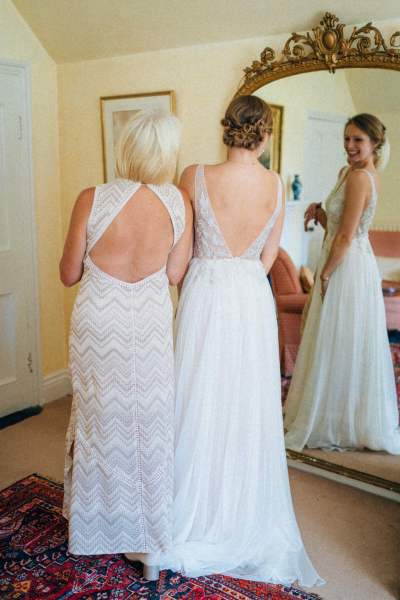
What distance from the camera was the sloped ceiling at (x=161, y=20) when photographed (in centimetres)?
250

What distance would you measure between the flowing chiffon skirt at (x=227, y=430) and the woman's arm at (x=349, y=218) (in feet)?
1.99

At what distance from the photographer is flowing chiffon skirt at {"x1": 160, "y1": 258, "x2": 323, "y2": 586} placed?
211 cm

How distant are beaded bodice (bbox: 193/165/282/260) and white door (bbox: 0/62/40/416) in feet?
5.28

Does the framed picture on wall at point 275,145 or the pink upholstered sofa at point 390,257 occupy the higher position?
the framed picture on wall at point 275,145

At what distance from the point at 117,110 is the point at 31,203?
2.39 ft

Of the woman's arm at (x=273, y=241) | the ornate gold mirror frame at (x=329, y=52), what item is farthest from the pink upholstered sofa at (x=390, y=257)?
the ornate gold mirror frame at (x=329, y=52)

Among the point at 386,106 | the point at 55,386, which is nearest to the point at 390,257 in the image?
the point at 386,106

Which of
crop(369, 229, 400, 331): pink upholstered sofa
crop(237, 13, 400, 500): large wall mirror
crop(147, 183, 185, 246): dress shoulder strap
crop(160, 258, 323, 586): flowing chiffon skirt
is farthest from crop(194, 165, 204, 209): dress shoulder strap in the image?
crop(369, 229, 400, 331): pink upholstered sofa

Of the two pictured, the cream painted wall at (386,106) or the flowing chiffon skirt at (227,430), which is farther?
the cream painted wall at (386,106)

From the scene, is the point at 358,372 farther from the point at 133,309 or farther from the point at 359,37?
the point at 359,37

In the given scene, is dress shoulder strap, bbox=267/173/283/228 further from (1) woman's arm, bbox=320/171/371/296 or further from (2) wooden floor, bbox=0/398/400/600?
(2) wooden floor, bbox=0/398/400/600

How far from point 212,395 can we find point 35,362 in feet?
5.98

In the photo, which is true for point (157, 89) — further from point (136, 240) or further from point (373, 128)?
point (136, 240)

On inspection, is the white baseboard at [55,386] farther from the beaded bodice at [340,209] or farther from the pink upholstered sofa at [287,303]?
the beaded bodice at [340,209]
